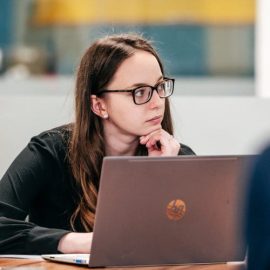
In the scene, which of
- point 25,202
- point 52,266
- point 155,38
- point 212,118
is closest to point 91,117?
point 25,202

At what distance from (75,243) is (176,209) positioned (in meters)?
0.34

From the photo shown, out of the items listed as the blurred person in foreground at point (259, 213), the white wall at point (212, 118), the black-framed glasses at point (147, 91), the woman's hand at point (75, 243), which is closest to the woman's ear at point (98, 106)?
the black-framed glasses at point (147, 91)

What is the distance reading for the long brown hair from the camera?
241 centimetres

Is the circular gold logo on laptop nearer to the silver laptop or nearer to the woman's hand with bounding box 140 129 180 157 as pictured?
the silver laptop

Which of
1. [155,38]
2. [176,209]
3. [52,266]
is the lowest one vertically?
[52,266]

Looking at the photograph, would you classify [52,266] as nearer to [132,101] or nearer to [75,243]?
[75,243]

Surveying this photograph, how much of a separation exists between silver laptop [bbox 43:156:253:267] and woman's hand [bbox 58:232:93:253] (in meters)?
0.10

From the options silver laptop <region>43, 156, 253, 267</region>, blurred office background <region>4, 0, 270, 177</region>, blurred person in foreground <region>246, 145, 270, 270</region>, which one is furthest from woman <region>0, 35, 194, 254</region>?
blurred office background <region>4, 0, 270, 177</region>

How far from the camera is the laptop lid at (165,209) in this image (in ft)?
5.84

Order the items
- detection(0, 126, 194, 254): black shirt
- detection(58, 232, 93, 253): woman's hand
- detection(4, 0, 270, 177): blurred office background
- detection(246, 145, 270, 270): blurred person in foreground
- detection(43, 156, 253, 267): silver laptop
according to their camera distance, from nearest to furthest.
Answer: detection(246, 145, 270, 270): blurred person in foreground < detection(43, 156, 253, 267): silver laptop < detection(58, 232, 93, 253): woman's hand < detection(0, 126, 194, 254): black shirt < detection(4, 0, 270, 177): blurred office background

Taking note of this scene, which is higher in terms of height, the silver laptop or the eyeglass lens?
the eyeglass lens

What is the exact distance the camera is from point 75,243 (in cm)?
204

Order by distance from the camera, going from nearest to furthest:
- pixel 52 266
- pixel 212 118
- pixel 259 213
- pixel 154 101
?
pixel 259 213, pixel 52 266, pixel 154 101, pixel 212 118

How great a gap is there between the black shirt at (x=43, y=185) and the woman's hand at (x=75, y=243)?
0.25 metres
